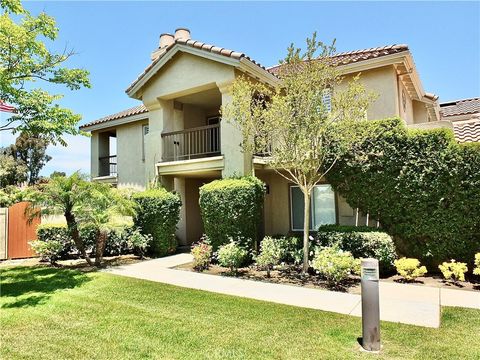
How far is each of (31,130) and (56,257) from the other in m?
6.34

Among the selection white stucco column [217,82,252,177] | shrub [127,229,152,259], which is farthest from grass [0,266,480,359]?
white stucco column [217,82,252,177]

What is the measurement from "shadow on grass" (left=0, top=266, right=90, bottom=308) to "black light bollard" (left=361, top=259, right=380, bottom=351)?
7.32 m

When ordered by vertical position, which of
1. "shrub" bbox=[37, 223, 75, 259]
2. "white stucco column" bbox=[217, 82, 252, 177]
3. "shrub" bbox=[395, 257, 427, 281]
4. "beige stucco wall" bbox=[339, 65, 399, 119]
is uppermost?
"beige stucco wall" bbox=[339, 65, 399, 119]

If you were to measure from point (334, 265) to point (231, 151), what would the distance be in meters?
6.26

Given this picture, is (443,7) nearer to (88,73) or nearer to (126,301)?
(88,73)

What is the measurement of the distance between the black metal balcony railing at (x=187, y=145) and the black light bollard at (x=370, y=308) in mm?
10744

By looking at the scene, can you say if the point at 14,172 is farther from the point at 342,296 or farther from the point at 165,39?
the point at 342,296

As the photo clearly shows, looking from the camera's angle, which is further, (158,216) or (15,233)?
(15,233)

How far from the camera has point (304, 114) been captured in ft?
31.4

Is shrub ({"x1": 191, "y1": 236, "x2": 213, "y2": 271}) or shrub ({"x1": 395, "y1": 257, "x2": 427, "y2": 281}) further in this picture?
shrub ({"x1": 191, "y1": 236, "x2": 213, "y2": 271})

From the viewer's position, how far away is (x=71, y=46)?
10062 mm

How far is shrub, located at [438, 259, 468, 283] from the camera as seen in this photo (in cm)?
917

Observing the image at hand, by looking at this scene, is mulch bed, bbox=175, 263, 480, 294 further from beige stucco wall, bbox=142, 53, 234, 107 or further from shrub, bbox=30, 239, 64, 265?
beige stucco wall, bbox=142, 53, 234, 107

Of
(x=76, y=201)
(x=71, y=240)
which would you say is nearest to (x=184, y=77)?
(x=76, y=201)
